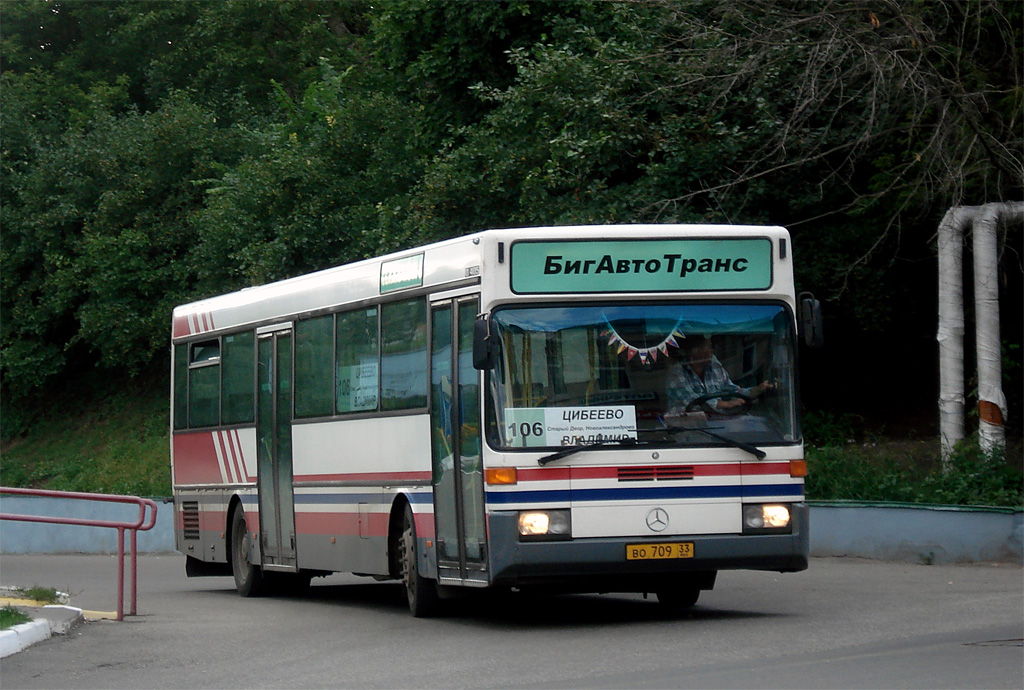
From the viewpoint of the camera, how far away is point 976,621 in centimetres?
1138

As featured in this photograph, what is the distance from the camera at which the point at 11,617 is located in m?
11.1

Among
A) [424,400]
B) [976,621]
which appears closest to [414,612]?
[424,400]

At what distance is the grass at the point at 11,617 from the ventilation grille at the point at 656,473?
443 centimetres

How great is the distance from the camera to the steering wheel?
1116 centimetres

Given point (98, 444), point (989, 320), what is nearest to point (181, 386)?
point (989, 320)

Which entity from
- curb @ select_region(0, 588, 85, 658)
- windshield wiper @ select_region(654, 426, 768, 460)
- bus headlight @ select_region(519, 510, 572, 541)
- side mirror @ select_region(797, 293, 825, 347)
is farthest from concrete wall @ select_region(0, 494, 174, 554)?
side mirror @ select_region(797, 293, 825, 347)

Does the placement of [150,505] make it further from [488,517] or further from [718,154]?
[718,154]

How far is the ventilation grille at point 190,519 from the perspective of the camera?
17.7 m

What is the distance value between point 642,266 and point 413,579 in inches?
129

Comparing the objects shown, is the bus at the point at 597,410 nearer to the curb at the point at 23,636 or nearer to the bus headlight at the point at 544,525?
the bus headlight at the point at 544,525

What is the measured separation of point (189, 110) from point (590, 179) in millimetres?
16987

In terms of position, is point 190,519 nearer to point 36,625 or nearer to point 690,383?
point 36,625

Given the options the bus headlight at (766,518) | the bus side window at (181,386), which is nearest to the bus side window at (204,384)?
the bus side window at (181,386)

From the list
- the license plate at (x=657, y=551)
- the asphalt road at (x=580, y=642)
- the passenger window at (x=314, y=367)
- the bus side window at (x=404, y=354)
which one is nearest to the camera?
the asphalt road at (x=580, y=642)
